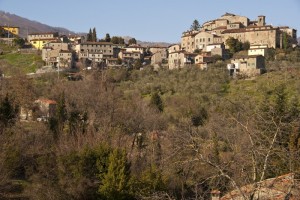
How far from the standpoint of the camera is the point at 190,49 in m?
64.0

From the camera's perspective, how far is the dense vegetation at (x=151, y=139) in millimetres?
8055

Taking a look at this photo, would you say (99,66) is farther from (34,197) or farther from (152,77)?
(34,197)

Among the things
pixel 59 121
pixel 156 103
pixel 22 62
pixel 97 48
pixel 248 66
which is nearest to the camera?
pixel 59 121

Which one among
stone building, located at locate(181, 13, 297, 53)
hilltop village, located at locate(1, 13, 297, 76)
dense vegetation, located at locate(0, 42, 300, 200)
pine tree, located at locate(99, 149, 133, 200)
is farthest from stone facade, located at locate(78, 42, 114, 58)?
pine tree, located at locate(99, 149, 133, 200)

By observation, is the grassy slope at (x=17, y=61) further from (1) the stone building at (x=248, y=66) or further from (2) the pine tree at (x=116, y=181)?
(2) the pine tree at (x=116, y=181)

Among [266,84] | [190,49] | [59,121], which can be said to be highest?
[190,49]

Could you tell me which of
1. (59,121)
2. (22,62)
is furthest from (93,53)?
(59,121)

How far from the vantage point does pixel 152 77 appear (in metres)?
49.1

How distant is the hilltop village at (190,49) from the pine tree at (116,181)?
3568 cm

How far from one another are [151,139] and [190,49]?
41410 mm

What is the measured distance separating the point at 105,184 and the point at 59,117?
11719mm

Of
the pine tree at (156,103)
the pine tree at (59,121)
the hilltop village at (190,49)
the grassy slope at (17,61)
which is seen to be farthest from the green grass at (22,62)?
the pine tree at (59,121)

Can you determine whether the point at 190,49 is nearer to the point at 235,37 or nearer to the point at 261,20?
the point at 235,37

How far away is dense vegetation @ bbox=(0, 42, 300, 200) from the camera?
8.05m
